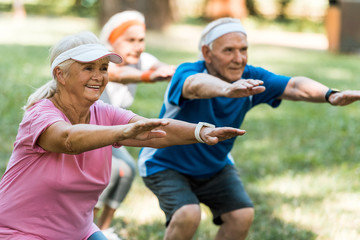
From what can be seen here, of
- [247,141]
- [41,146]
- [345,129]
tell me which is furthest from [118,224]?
[345,129]

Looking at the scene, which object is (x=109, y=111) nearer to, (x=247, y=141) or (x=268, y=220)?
(x=268, y=220)

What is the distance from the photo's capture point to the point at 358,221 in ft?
17.1

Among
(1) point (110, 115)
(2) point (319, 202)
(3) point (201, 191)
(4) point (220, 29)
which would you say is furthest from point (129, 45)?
(2) point (319, 202)

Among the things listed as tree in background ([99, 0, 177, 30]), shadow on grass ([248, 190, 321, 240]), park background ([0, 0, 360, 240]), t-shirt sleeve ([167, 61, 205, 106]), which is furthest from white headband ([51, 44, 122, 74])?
tree in background ([99, 0, 177, 30])

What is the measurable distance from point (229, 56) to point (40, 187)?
1704 millimetres

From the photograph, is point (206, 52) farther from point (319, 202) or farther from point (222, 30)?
point (319, 202)

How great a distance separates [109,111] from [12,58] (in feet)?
38.1

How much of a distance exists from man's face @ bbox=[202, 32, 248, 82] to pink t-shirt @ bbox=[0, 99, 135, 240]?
1374mm

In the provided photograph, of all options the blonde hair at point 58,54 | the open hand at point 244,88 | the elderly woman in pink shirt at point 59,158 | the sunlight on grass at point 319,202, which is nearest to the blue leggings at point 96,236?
the elderly woman in pink shirt at point 59,158

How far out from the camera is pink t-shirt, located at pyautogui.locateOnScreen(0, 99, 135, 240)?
2969mm

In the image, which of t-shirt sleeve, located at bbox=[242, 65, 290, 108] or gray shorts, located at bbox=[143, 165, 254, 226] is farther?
t-shirt sleeve, located at bbox=[242, 65, 290, 108]

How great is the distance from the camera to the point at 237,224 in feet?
13.4

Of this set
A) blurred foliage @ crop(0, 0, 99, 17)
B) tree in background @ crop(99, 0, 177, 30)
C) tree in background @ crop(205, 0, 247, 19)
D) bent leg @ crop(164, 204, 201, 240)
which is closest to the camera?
bent leg @ crop(164, 204, 201, 240)

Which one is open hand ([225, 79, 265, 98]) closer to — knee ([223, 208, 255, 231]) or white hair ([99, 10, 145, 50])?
knee ([223, 208, 255, 231])
